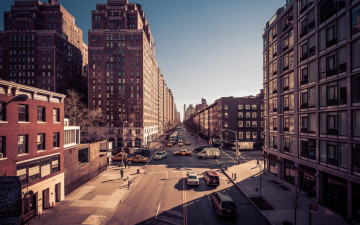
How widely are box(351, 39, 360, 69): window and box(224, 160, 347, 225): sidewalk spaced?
12813 millimetres

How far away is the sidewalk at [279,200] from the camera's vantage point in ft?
51.1

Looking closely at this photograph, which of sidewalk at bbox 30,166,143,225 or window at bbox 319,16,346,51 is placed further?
window at bbox 319,16,346,51

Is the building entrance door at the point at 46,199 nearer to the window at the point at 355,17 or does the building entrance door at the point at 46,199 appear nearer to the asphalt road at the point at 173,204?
the asphalt road at the point at 173,204

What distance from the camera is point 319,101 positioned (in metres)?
19.5

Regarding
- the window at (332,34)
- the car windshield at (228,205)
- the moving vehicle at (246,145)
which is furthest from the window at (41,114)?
the moving vehicle at (246,145)

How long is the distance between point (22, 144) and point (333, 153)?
2879cm

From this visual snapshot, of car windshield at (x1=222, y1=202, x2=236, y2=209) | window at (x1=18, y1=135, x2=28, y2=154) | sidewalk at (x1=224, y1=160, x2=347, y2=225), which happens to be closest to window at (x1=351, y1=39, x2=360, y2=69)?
sidewalk at (x1=224, y1=160, x2=347, y2=225)

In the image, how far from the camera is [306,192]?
70.2 ft

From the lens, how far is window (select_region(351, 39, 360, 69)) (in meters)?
15.1

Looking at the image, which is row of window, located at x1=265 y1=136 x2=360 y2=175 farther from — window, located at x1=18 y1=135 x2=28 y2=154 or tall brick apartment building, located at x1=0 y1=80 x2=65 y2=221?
window, located at x1=18 y1=135 x2=28 y2=154

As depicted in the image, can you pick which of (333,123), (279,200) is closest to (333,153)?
(333,123)

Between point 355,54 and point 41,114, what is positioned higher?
point 355,54

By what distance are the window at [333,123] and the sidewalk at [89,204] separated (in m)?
22.8

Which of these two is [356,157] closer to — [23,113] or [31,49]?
[23,113]
